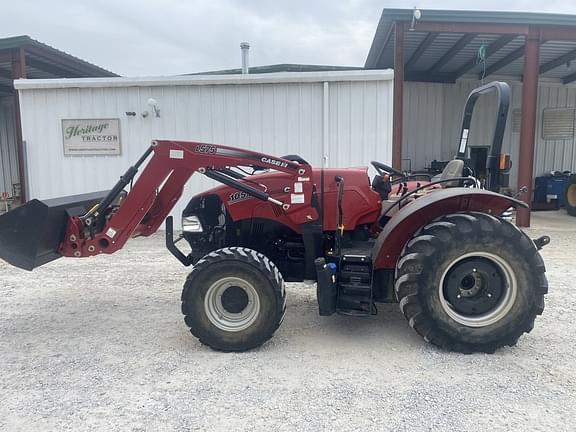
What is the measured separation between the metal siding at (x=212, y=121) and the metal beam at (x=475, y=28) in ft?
5.31

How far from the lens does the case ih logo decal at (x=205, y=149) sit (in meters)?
3.74

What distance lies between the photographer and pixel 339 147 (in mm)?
9102

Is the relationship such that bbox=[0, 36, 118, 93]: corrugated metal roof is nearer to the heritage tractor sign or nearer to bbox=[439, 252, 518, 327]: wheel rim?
the heritage tractor sign

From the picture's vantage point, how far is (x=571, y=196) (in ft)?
42.1

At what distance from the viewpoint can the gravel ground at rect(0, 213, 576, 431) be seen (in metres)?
2.71

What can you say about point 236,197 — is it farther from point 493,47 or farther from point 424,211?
point 493,47

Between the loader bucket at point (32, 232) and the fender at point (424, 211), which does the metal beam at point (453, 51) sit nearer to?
the fender at point (424, 211)

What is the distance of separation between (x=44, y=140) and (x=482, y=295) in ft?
29.7

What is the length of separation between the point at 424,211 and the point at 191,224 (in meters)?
2.00

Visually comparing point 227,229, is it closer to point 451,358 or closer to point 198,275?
point 198,275

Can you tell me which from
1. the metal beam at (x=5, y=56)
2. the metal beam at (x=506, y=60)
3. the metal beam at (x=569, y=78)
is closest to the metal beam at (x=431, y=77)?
the metal beam at (x=506, y=60)

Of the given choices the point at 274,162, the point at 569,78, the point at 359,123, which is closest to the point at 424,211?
the point at 274,162

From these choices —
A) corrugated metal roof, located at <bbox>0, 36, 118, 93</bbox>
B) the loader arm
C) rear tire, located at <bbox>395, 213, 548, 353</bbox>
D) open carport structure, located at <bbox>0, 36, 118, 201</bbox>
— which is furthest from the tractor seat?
corrugated metal roof, located at <bbox>0, 36, 118, 93</bbox>

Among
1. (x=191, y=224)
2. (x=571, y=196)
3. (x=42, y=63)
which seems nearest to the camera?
(x=191, y=224)
